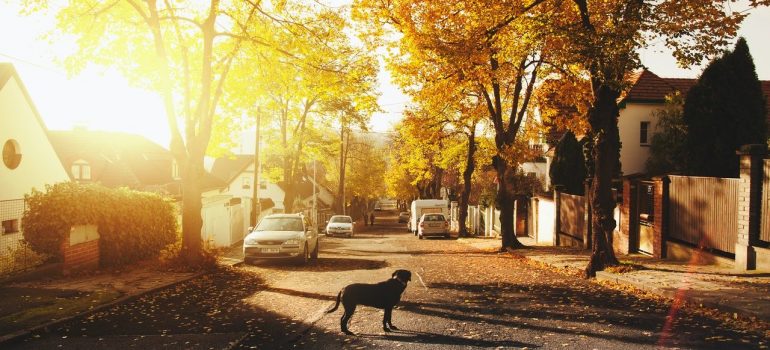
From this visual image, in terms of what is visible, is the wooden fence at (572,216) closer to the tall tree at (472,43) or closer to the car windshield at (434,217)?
the tall tree at (472,43)

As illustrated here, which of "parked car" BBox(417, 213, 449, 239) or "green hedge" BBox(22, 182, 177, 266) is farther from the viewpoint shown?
"parked car" BBox(417, 213, 449, 239)

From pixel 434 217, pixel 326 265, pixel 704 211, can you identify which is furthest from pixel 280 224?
pixel 434 217

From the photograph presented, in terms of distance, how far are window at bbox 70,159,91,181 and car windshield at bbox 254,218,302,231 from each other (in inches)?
965

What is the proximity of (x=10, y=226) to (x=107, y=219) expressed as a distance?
7.01 feet

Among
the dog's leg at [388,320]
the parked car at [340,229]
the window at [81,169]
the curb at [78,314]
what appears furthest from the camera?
the parked car at [340,229]

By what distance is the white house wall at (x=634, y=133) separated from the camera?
3406 centimetres

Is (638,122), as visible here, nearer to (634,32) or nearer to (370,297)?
(634,32)

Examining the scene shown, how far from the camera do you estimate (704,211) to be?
49.7ft

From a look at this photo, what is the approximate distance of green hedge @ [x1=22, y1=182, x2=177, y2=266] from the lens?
13.8 metres

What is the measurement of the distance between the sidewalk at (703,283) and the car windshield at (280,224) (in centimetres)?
824

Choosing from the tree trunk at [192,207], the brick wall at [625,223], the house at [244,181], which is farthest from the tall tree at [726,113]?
the house at [244,181]

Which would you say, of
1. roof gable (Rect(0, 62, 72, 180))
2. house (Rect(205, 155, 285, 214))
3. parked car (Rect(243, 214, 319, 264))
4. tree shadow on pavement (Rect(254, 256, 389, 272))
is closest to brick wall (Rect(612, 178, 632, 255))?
tree shadow on pavement (Rect(254, 256, 389, 272))

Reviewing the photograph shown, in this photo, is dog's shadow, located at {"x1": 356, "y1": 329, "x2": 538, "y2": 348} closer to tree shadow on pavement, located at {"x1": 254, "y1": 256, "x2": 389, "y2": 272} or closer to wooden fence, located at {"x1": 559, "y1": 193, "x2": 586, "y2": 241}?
tree shadow on pavement, located at {"x1": 254, "y1": 256, "x2": 389, "y2": 272}

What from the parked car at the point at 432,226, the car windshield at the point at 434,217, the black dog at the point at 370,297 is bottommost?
the parked car at the point at 432,226
